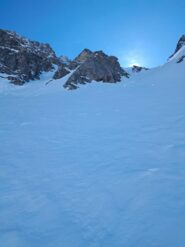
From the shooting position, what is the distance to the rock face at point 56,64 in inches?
1368

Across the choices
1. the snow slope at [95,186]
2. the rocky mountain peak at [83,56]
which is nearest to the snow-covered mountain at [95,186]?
the snow slope at [95,186]

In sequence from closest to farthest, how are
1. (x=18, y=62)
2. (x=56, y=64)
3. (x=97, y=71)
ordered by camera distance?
1. (x=97, y=71)
2. (x=18, y=62)
3. (x=56, y=64)

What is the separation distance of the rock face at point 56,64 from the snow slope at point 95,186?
838 inches

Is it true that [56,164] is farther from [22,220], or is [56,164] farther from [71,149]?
[22,220]

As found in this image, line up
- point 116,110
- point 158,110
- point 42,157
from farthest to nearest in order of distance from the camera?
point 116,110, point 158,110, point 42,157

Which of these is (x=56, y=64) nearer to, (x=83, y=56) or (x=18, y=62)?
(x=83, y=56)

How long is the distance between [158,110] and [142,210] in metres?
10.2

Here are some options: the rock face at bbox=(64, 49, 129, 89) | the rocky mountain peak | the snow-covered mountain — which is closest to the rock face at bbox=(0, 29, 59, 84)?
the rocky mountain peak

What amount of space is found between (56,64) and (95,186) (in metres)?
54.5

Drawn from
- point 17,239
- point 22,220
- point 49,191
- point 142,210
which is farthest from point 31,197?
point 142,210

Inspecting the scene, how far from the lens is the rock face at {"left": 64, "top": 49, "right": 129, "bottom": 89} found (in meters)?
32.5

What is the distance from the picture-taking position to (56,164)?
719 cm

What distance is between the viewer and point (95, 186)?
18.3 feet

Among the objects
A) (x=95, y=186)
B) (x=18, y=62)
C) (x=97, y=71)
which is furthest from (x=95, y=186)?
(x=18, y=62)
